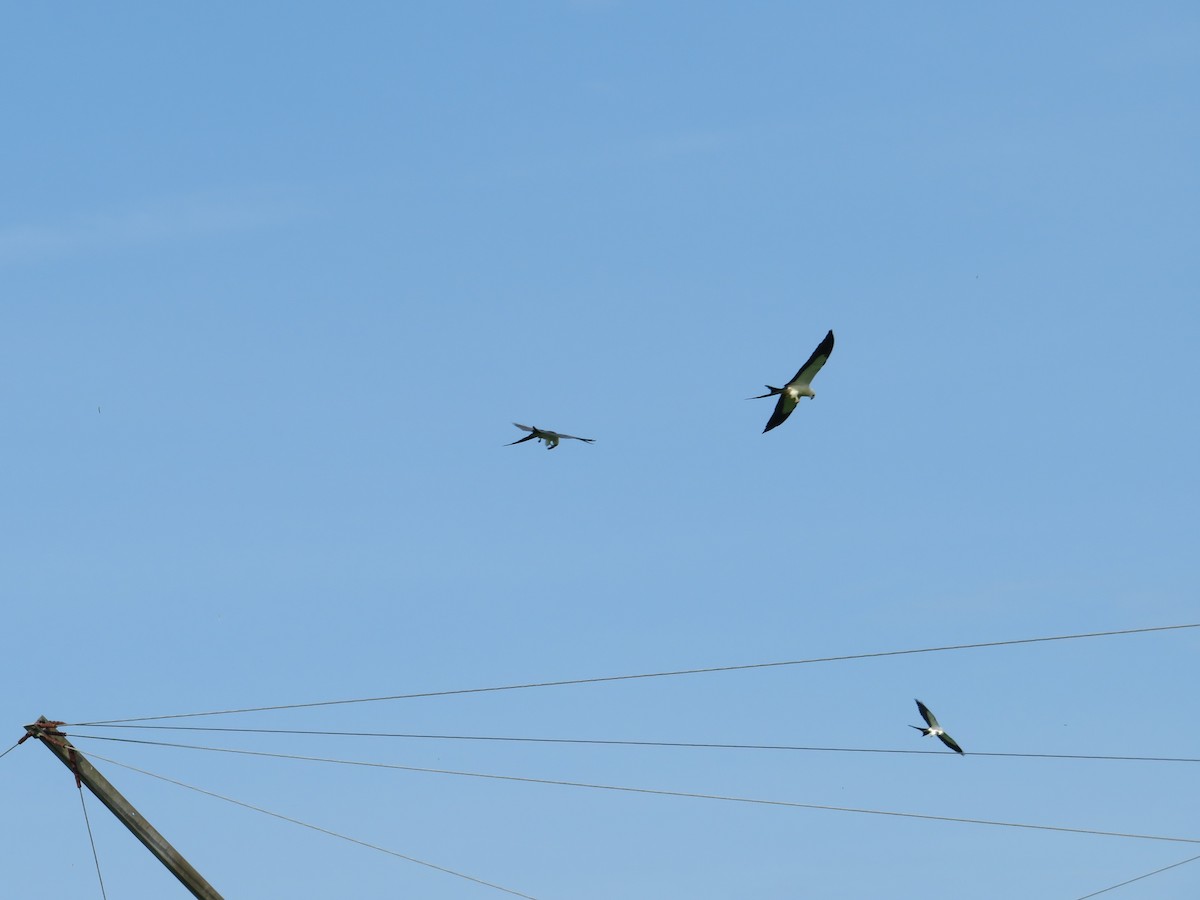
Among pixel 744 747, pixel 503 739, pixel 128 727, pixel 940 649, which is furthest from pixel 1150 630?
pixel 128 727

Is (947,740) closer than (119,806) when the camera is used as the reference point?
No

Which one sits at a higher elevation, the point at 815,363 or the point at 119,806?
the point at 815,363

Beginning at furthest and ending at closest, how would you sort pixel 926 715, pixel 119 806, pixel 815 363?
1. pixel 926 715
2. pixel 815 363
3. pixel 119 806

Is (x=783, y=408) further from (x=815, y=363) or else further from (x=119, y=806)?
(x=119, y=806)

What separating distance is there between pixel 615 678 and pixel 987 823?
6.20 m

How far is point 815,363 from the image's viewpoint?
40781mm

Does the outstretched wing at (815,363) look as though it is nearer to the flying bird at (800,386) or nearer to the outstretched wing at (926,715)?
the flying bird at (800,386)

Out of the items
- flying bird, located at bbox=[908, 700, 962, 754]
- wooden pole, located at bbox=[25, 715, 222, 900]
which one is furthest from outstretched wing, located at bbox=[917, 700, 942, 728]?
wooden pole, located at bbox=[25, 715, 222, 900]

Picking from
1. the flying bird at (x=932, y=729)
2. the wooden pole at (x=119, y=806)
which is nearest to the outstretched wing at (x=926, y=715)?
the flying bird at (x=932, y=729)

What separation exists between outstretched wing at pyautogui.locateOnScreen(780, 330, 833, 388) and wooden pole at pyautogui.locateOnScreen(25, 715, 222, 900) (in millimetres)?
14507

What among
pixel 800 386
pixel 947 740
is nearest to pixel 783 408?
pixel 800 386

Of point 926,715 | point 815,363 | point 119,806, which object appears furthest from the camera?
point 926,715

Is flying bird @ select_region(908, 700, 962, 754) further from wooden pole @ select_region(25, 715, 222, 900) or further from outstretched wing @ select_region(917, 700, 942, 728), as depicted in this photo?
wooden pole @ select_region(25, 715, 222, 900)

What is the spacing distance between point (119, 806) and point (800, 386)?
14.7 meters
